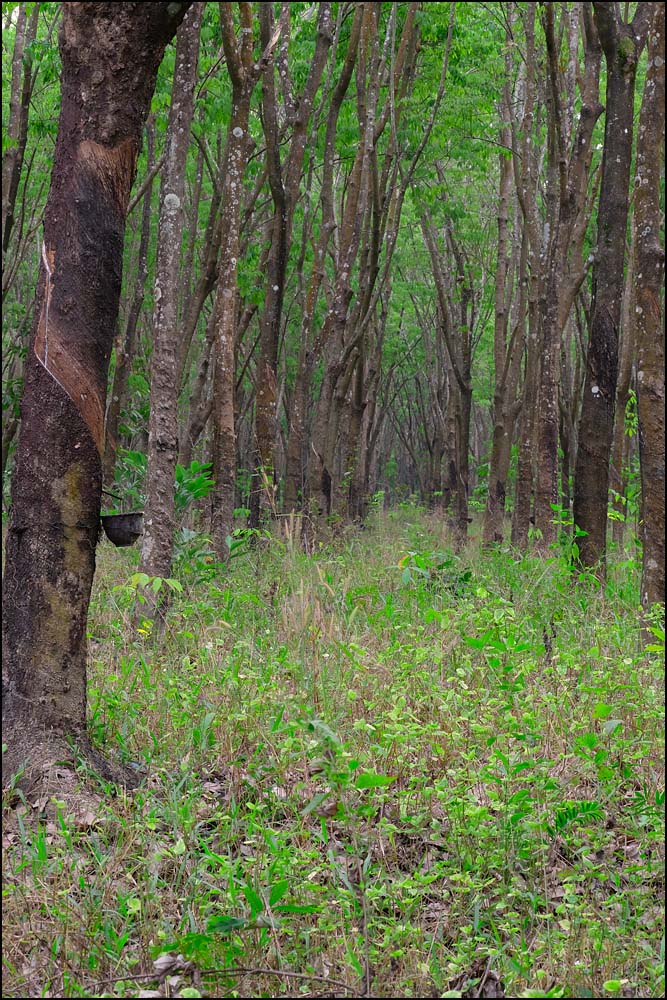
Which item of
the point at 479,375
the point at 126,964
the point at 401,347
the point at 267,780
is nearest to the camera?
the point at 126,964

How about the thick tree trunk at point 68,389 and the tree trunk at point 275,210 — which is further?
the tree trunk at point 275,210

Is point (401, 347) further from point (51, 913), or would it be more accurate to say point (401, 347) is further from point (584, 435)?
point (51, 913)

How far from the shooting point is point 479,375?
3231 centimetres

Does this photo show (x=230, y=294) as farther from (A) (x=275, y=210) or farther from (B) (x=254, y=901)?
(B) (x=254, y=901)

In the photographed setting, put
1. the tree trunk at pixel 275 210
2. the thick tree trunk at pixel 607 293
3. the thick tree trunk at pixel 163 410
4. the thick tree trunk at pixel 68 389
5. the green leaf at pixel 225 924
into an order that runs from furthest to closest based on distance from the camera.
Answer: the tree trunk at pixel 275 210
the thick tree trunk at pixel 607 293
the thick tree trunk at pixel 163 410
the thick tree trunk at pixel 68 389
the green leaf at pixel 225 924

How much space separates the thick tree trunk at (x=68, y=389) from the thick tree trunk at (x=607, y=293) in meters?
4.03

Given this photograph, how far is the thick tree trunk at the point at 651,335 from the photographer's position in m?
4.95

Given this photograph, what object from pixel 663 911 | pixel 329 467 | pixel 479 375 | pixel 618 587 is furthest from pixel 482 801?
pixel 479 375

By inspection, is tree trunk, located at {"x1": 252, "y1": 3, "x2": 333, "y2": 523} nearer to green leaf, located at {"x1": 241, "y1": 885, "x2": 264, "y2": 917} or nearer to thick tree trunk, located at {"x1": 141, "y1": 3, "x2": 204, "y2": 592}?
thick tree trunk, located at {"x1": 141, "y1": 3, "x2": 204, "y2": 592}

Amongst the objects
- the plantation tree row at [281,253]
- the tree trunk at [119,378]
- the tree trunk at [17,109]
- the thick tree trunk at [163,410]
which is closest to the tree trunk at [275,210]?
the plantation tree row at [281,253]

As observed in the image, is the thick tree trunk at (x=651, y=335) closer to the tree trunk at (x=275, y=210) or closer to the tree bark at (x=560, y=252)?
the tree bark at (x=560, y=252)

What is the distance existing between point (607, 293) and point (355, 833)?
4887mm

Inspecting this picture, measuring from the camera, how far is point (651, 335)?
16.8ft

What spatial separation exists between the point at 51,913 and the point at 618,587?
478 centimetres
